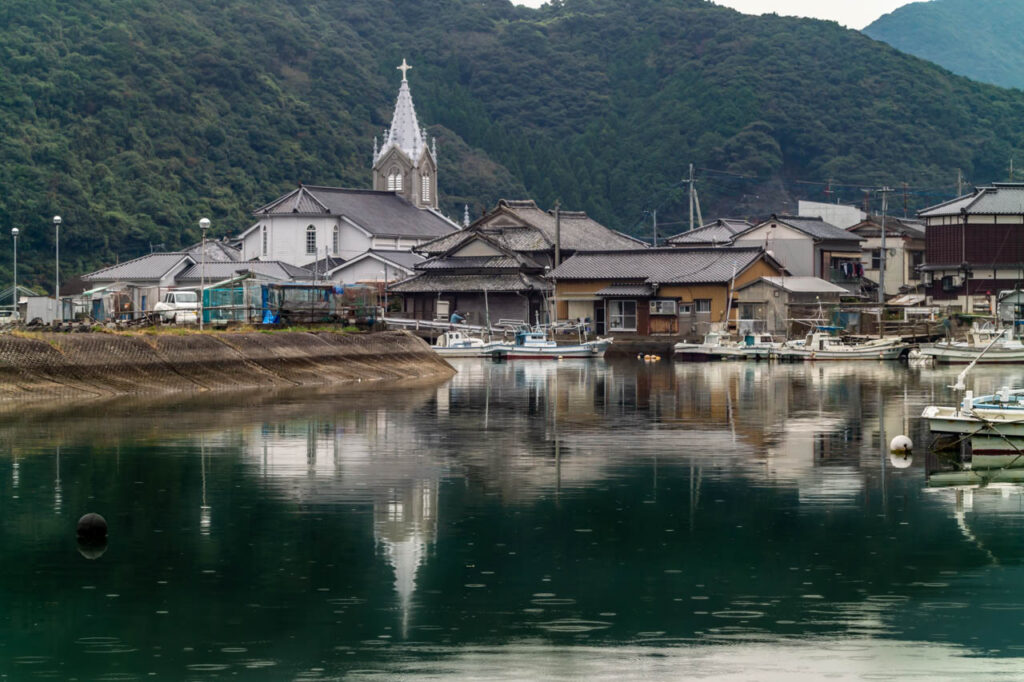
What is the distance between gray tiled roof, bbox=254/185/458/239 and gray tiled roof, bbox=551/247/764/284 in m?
19.3

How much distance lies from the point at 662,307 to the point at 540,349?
10.3 metres

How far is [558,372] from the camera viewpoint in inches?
Result: 2136

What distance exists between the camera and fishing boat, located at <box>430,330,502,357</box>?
66312mm

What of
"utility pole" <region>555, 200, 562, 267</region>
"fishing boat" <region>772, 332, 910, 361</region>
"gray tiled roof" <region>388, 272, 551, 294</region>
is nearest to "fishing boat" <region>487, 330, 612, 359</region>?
"fishing boat" <region>772, 332, 910, 361</region>

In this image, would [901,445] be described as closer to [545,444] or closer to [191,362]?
[545,444]

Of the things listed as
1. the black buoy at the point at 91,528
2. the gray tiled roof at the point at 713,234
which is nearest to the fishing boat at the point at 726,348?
the gray tiled roof at the point at 713,234

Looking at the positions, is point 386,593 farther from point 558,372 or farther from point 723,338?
point 723,338

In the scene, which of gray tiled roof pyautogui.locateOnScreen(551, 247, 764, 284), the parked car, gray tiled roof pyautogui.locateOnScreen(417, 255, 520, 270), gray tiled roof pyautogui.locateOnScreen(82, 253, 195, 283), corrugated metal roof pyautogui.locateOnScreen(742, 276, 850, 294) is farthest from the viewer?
gray tiled roof pyautogui.locateOnScreen(82, 253, 195, 283)

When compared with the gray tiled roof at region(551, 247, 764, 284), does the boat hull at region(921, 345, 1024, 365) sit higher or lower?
lower

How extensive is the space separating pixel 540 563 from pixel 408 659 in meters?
3.83

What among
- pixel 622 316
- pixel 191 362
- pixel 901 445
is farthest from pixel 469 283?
pixel 901 445

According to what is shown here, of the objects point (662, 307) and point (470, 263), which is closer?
point (662, 307)

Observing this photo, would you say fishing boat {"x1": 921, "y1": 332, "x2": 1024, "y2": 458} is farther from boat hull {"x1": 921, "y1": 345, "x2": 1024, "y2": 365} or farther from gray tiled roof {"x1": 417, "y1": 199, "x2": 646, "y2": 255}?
gray tiled roof {"x1": 417, "y1": 199, "x2": 646, "y2": 255}

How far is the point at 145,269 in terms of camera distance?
82875 millimetres
